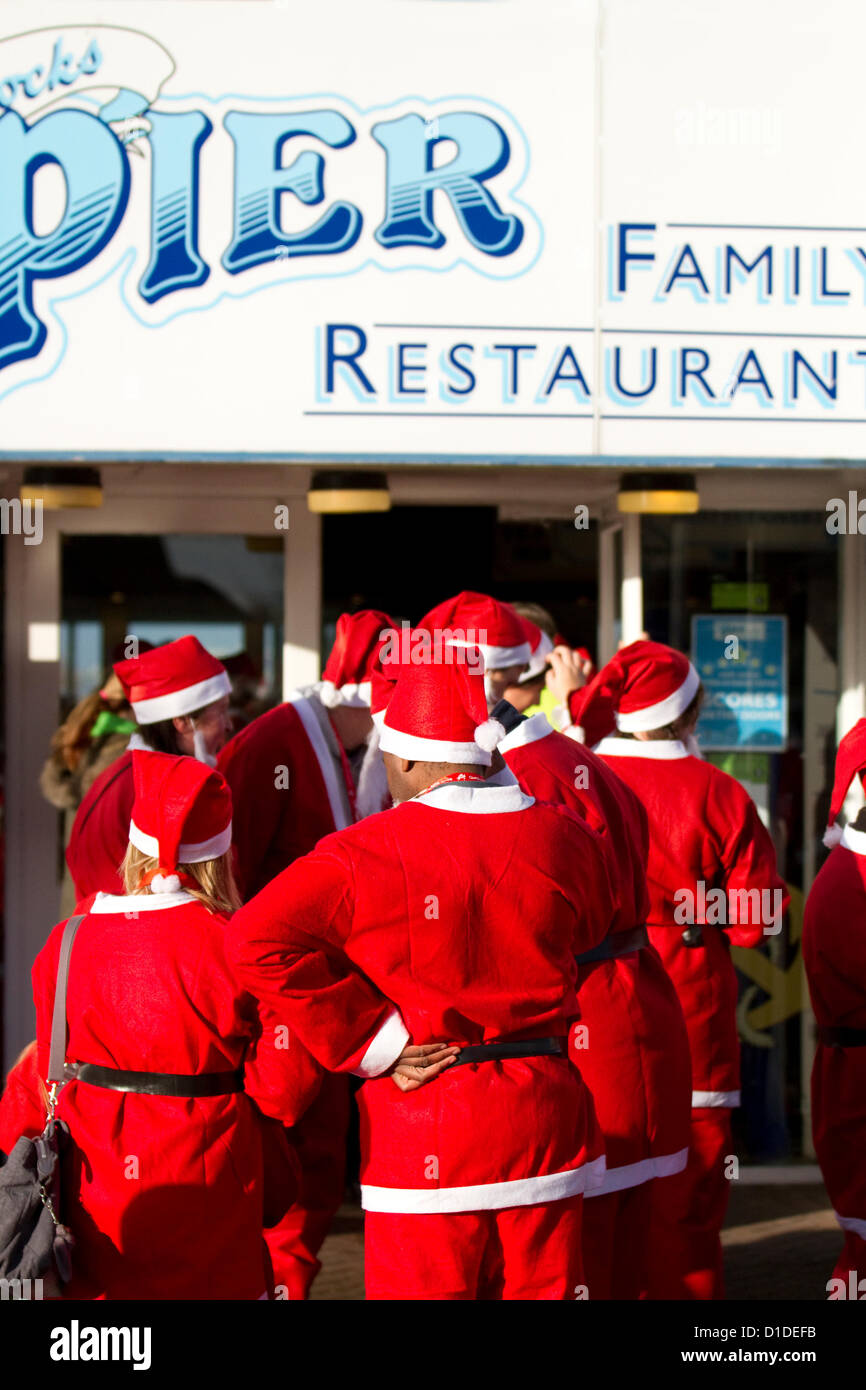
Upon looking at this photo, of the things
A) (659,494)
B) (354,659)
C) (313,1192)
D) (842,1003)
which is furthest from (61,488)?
(842,1003)

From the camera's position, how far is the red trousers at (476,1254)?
2.70 m

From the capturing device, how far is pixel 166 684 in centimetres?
412

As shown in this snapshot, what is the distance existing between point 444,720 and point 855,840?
4.93ft

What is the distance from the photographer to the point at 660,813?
4352mm

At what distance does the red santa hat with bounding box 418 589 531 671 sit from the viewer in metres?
4.08

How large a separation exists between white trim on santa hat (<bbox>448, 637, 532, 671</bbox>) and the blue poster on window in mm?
1989

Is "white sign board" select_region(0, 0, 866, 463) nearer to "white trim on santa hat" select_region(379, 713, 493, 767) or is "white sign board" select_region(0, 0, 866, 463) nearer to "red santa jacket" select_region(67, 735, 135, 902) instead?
"red santa jacket" select_region(67, 735, 135, 902)

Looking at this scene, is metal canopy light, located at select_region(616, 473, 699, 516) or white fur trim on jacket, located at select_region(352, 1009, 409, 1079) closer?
white fur trim on jacket, located at select_region(352, 1009, 409, 1079)

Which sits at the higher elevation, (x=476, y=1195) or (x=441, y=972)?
(x=441, y=972)

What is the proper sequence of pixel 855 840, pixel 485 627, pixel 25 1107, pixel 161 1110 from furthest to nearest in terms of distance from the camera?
pixel 485 627 < pixel 855 840 < pixel 25 1107 < pixel 161 1110

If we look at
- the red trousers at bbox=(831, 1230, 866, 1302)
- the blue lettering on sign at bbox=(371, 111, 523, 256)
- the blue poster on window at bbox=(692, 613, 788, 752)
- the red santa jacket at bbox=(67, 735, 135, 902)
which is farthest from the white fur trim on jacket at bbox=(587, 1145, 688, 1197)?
the blue lettering on sign at bbox=(371, 111, 523, 256)

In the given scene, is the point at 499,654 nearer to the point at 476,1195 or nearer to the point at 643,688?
the point at 643,688

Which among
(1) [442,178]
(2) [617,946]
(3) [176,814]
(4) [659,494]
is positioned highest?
(1) [442,178]

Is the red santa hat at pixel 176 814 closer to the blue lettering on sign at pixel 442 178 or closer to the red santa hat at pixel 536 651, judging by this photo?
the red santa hat at pixel 536 651
